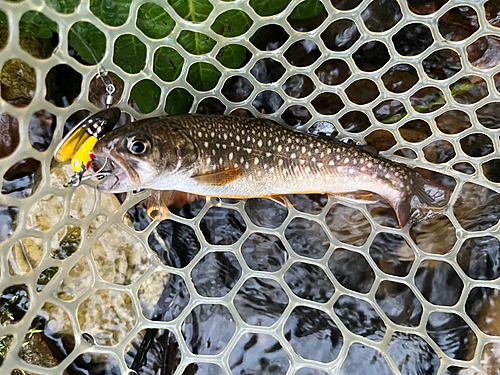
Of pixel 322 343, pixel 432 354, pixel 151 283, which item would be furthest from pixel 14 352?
pixel 432 354

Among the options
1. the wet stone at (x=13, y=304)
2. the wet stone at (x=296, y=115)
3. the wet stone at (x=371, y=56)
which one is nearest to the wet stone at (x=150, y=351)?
the wet stone at (x=13, y=304)

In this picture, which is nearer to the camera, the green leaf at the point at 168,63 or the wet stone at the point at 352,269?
the green leaf at the point at 168,63

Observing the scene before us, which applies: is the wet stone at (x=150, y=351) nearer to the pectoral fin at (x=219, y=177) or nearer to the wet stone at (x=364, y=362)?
the wet stone at (x=364, y=362)

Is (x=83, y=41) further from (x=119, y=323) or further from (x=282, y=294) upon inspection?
(x=282, y=294)

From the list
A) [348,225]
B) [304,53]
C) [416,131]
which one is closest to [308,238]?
[348,225]

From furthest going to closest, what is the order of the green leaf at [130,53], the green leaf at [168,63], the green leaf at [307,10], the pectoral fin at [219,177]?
the green leaf at [307,10], the green leaf at [168,63], the green leaf at [130,53], the pectoral fin at [219,177]

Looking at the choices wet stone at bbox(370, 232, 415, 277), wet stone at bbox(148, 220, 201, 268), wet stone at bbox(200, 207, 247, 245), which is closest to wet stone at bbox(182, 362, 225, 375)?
wet stone at bbox(148, 220, 201, 268)

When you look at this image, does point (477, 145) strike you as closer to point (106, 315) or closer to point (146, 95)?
point (146, 95)
